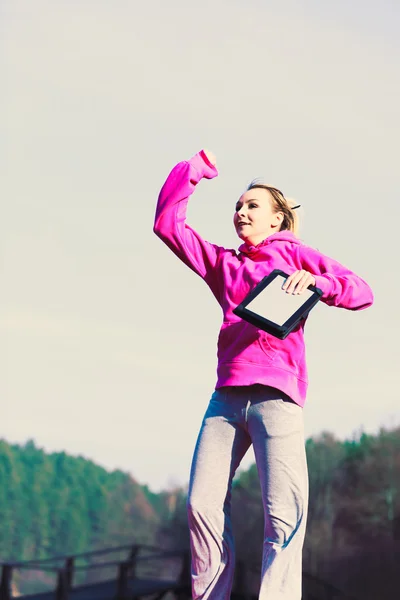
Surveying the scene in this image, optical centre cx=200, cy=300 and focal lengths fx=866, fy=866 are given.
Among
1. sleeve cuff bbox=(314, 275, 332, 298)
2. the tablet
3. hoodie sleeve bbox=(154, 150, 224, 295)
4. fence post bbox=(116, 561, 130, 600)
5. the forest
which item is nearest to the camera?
the tablet

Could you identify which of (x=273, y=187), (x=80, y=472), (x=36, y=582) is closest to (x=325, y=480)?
(x=80, y=472)

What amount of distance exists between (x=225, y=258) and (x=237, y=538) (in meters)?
11.0

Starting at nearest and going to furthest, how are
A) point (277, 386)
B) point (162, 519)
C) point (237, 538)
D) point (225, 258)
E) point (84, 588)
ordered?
point (277, 386)
point (225, 258)
point (84, 588)
point (237, 538)
point (162, 519)

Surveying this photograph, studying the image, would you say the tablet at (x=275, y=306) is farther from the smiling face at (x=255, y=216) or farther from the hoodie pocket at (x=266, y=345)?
the smiling face at (x=255, y=216)

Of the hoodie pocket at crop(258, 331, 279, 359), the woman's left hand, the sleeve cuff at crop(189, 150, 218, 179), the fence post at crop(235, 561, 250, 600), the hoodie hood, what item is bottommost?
the fence post at crop(235, 561, 250, 600)

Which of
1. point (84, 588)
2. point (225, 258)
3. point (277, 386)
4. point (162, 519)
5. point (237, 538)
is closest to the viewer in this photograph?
point (277, 386)

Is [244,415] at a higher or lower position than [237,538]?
higher

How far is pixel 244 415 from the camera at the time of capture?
7.20ft

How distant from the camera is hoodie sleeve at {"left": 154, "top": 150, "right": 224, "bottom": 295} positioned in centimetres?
236

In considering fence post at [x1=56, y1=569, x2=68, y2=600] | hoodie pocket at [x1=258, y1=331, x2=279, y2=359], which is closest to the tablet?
hoodie pocket at [x1=258, y1=331, x2=279, y2=359]

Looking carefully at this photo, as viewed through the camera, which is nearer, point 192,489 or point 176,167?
point 192,489

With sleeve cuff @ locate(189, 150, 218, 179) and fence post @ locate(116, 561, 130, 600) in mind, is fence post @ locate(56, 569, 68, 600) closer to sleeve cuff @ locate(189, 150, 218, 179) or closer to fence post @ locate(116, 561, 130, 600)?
fence post @ locate(116, 561, 130, 600)

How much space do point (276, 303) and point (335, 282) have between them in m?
0.23

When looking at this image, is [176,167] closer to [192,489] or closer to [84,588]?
[192,489]
